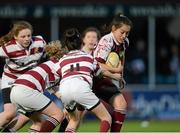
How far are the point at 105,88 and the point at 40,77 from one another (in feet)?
3.92

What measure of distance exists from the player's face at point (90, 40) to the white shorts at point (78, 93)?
201cm

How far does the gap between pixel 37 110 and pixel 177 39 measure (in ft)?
45.2

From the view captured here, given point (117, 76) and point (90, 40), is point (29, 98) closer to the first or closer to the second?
point (117, 76)

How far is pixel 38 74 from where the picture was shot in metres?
11.3

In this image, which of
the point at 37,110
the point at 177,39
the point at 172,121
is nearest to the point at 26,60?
the point at 37,110

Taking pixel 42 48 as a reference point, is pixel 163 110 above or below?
below

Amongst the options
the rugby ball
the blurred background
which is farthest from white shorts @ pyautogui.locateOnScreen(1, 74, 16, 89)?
the blurred background

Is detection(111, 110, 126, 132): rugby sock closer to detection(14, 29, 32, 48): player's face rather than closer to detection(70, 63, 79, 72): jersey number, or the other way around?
detection(70, 63, 79, 72): jersey number

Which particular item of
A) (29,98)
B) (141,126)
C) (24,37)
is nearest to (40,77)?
(29,98)

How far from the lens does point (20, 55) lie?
12195mm

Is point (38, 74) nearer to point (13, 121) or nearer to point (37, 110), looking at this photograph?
point (37, 110)

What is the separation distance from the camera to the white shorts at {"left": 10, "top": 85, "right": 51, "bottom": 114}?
11.2 meters

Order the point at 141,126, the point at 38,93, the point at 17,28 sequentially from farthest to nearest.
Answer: the point at 141,126
the point at 17,28
the point at 38,93

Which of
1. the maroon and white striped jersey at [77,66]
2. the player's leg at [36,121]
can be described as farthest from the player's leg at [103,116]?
the player's leg at [36,121]
